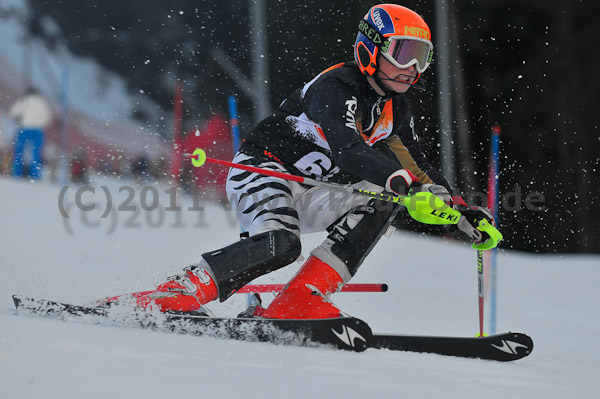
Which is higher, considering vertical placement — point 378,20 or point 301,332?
point 378,20

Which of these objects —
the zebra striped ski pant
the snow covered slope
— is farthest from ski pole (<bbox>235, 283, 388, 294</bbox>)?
the snow covered slope

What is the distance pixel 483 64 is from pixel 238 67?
4.84 metres

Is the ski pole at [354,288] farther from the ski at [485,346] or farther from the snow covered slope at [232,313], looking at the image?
the snow covered slope at [232,313]

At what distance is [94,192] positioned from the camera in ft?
30.1

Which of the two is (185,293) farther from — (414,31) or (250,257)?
(414,31)

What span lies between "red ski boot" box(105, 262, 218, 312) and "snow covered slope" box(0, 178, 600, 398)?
18.1 inches

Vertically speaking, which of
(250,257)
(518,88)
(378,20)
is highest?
(518,88)

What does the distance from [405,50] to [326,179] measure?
0.80 m

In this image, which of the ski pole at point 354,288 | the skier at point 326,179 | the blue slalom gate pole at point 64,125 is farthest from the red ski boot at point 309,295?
the blue slalom gate pole at point 64,125

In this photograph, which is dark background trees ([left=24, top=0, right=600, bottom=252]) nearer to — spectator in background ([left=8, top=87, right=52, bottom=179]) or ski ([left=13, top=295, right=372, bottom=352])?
spectator in background ([left=8, top=87, right=52, bottom=179])

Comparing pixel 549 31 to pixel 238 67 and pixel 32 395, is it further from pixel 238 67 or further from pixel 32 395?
pixel 32 395

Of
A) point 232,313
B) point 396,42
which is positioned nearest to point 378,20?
point 396,42

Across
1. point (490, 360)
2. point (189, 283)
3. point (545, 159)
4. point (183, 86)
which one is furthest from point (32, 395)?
point (183, 86)

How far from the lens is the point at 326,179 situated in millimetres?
3768
